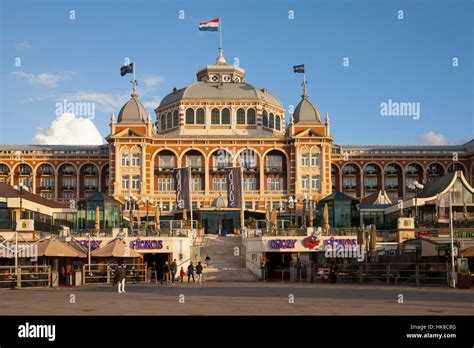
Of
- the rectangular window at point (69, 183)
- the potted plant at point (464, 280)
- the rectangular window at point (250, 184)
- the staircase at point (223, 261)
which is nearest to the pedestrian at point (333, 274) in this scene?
the staircase at point (223, 261)

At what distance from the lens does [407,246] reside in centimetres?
5844

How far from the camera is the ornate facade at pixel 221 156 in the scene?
102812 mm

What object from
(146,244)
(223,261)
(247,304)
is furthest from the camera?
(223,261)

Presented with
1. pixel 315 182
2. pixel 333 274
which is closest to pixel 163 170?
pixel 315 182

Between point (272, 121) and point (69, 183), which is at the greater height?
point (272, 121)

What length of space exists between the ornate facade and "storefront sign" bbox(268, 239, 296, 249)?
34657 mm

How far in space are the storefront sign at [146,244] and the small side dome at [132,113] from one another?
4434 cm

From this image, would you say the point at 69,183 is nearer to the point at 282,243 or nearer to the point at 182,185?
the point at 182,185

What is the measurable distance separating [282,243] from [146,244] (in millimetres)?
10961

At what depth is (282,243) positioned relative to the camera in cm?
6272

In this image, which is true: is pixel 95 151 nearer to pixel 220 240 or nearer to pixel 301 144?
pixel 301 144

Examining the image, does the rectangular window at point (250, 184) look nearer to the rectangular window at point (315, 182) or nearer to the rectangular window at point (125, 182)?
the rectangular window at point (315, 182)

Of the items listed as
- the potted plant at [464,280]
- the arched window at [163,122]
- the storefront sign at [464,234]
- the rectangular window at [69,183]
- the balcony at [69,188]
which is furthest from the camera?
the rectangular window at [69,183]
